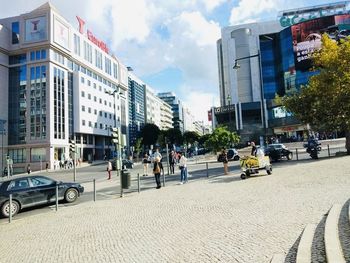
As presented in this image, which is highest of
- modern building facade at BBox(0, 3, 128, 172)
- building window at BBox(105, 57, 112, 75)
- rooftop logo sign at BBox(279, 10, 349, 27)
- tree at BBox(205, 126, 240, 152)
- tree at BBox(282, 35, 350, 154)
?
rooftop logo sign at BBox(279, 10, 349, 27)

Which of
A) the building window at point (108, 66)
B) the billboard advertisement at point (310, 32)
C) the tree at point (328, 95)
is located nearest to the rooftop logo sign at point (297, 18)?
the billboard advertisement at point (310, 32)

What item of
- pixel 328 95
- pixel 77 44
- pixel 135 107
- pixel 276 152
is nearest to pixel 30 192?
pixel 328 95

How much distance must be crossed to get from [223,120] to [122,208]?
7484cm

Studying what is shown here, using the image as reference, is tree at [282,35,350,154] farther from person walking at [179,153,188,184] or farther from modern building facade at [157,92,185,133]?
modern building facade at [157,92,185,133]

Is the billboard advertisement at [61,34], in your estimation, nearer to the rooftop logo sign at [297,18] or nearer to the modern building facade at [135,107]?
the modern building facade at [135,107]

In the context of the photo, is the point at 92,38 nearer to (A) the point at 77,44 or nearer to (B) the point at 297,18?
(A) the point at 77,44

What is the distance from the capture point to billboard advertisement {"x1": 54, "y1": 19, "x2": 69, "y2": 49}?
65250 mm

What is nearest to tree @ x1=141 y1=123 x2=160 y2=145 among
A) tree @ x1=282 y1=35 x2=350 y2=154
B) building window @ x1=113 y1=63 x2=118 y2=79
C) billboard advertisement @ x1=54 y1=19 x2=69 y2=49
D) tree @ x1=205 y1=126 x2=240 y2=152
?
building window @ x1=113 y1=63 x2=118 y2=79

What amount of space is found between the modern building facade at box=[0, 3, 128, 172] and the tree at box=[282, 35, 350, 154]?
145ft

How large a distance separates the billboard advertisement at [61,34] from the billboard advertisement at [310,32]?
1788 inches

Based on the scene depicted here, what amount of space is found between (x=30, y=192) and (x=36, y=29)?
5880cm

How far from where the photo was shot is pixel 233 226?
294 inches

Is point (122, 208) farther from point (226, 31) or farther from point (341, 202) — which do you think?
point (226, 31)

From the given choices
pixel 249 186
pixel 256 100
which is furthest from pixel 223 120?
pixel 249 186
